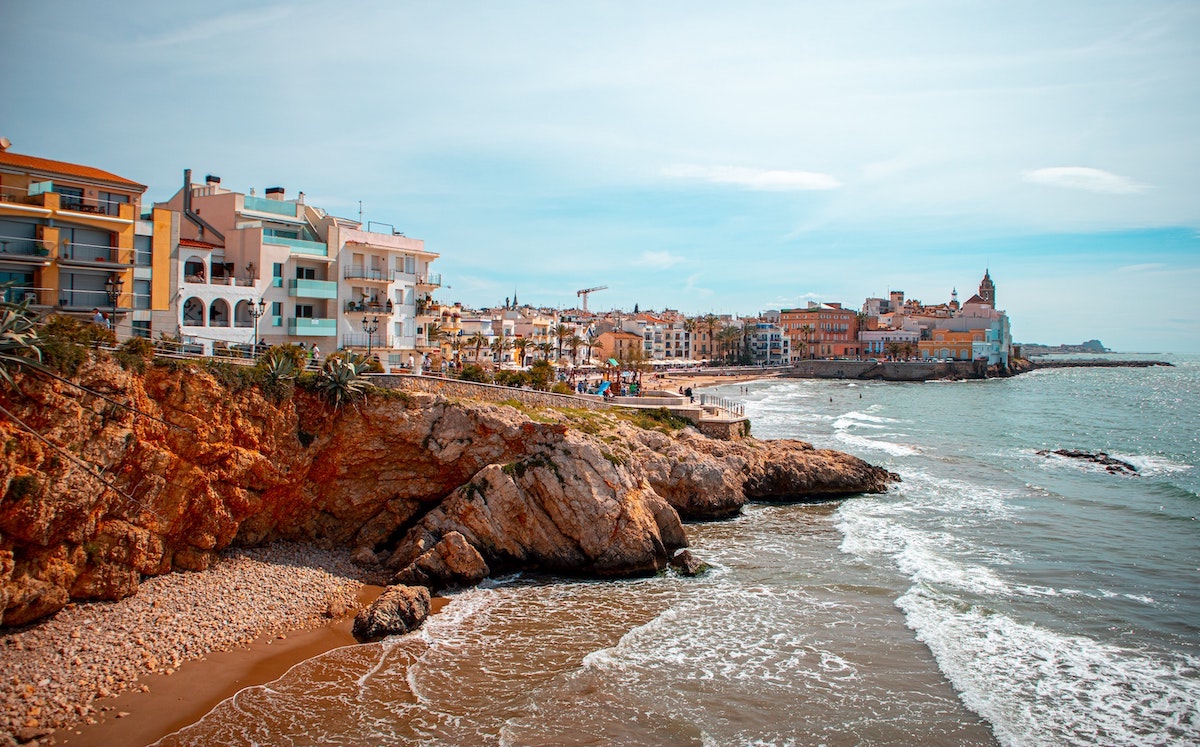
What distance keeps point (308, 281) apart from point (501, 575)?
18.3 m

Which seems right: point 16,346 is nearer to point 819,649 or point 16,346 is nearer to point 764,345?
point 819,649

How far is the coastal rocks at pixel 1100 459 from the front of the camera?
4653cm

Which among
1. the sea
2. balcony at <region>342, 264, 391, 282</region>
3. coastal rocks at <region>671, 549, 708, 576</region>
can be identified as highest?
balcony at <region>342, 264, 391, 282</region>

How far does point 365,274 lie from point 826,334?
13779cm

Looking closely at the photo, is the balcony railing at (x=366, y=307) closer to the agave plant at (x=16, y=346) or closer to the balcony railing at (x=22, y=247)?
the balcony railing at (x=22, y=247)

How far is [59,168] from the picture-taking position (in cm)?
2734

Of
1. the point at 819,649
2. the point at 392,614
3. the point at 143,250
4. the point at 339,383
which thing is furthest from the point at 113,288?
the point at 819,649

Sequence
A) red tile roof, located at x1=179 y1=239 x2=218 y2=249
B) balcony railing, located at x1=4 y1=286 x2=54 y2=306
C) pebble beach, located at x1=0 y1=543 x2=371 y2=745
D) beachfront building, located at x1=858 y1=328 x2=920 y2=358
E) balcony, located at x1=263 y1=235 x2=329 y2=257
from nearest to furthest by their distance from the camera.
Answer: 1. pebble beach, located at x1=0 y1=543 x2=371 y2=745
2. balcony railing, located at x1=4 y1=286 x2=54 y2=306
3. red tile roof, located at x1=179 y1=239 x2=218 y2=249
4. balcony, located at x1=263 y1=235 x2=329 y2=257
5. beachfront building, located at x1=858 y1=328 x2=920 y2=358

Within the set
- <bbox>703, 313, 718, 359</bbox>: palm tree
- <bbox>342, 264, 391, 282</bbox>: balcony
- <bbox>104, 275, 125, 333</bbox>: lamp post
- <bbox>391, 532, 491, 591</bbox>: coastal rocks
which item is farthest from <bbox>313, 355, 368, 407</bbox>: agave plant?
<bbox>703, 313, 718, 359</bbox>: palm tree

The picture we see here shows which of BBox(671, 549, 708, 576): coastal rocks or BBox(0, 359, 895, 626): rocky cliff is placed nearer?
BBox(0, 359, 895, 626): rocky cliff

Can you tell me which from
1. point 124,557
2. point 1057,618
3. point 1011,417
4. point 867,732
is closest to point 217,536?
point 124,557

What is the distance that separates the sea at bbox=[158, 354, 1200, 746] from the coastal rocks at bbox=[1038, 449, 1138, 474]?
11693 mm

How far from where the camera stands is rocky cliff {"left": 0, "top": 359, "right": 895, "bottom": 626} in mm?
18469

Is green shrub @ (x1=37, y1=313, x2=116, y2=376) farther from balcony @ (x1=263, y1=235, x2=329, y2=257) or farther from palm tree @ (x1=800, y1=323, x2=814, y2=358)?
palm tree @ (x1=800, y1=323, x2=814, y2=358)
